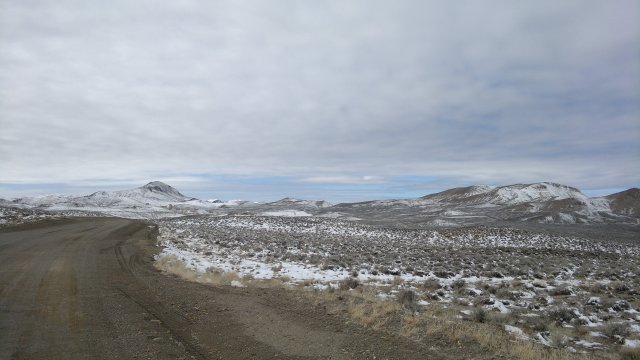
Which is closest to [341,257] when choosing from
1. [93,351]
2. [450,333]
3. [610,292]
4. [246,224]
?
[610,292]

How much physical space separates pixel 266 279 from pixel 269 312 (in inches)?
228

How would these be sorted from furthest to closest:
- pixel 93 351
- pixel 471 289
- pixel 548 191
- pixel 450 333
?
pixel 548 191, pixel 471 289, pixel 450 333, pixel 93 351

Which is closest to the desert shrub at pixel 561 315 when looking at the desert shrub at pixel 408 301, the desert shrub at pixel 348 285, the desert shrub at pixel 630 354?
the desert shrub at pixel 630 354

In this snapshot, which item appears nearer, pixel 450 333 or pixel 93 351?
pixel 93 351

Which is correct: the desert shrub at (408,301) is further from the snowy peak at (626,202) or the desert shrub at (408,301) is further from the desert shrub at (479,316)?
the snowy peak at (626,202)

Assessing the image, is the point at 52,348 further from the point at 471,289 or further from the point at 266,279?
the point at 471,289

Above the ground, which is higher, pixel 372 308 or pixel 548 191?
pixel 548 191

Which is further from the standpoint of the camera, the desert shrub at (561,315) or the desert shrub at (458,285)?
the desert shrub at (458,285)

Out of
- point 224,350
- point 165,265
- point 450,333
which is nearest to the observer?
point 224,350

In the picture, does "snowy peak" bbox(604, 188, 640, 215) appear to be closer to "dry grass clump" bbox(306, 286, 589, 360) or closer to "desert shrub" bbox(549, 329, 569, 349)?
"desert shrub" bbox(549, 329, 569, 349)

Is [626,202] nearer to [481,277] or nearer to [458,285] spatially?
[481,277]

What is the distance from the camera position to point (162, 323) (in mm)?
8234

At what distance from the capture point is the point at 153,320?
8.39m

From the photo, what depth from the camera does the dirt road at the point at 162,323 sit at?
6.78m
